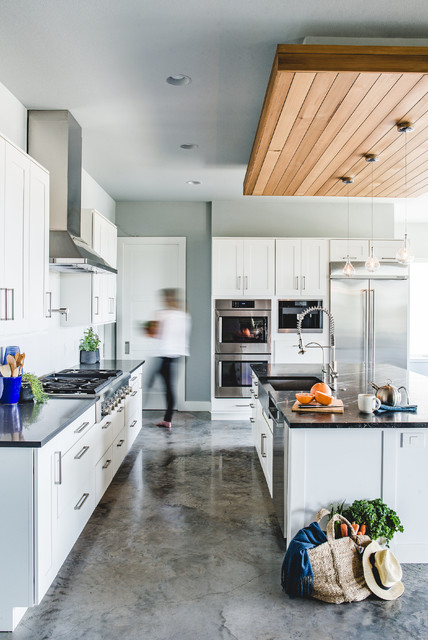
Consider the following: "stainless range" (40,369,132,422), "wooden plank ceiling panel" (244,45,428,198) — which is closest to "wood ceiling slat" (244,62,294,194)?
"wooden plank ceiling panel" (244,45,428,198)

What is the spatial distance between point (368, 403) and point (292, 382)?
1.36 m

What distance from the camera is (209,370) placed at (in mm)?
6645

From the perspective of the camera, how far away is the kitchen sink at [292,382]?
3.91 meters

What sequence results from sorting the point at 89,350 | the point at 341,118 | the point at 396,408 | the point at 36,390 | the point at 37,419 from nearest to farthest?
the point at 37,419
the point at 396,408
the point at 36,390
the point at 341,118
the point at 89,350

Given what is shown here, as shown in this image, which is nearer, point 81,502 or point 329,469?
point 329,469

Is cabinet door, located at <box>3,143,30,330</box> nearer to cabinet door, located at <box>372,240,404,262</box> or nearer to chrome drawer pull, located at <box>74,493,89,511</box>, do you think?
chrome drawer pull, located at <box>74,493,89,511</box>

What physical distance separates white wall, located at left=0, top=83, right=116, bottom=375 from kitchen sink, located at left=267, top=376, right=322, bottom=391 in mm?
1826

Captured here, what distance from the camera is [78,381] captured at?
352cm

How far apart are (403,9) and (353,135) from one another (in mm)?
1015

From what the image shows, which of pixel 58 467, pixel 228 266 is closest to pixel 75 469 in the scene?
pixel 58 467

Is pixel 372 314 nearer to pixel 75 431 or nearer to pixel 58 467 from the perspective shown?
pixel 75 431

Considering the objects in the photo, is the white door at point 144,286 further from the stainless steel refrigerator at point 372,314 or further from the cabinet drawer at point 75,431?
the cabinet drawer at point 75,431

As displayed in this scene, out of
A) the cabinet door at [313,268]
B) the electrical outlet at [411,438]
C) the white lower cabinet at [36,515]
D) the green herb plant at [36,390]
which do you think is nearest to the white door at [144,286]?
the cabinet door at [313,268]

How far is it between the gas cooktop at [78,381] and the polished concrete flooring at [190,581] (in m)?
0.86
